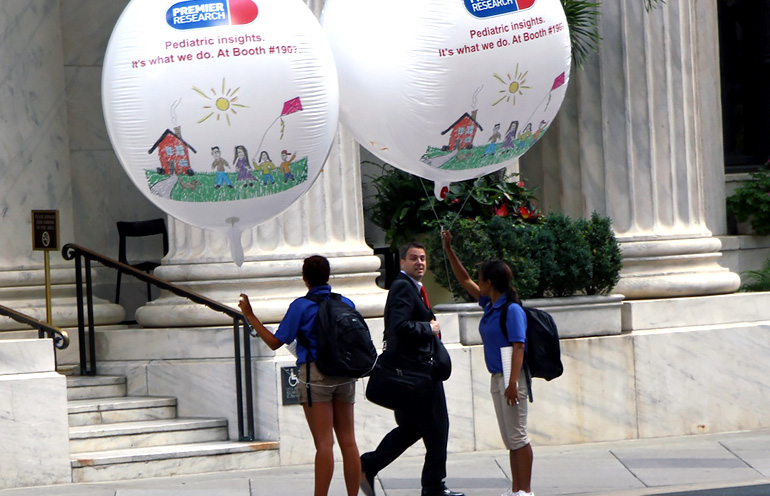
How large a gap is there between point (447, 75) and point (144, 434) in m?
4.72

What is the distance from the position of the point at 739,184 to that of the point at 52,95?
335 inches

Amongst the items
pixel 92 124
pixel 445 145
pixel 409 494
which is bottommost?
pixel 409 494

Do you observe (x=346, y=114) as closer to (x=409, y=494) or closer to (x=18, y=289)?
(x=409, y=494)

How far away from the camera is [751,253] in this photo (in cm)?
1608

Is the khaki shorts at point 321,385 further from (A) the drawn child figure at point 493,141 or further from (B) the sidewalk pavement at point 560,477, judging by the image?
(A) the drawn child figure at point 493,141

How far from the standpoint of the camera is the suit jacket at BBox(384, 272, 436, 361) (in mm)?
8469

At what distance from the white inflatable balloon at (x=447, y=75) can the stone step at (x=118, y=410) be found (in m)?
4.14

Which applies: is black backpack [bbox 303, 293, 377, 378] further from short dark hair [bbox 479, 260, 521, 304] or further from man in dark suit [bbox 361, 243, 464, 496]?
short dark hair [bbox 479, 260, 521, 304]

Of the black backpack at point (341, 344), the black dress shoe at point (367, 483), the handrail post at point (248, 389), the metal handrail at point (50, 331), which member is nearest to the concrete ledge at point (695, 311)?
the handrail post at point (248, 389)

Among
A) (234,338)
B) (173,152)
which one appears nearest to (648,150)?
(234,338)

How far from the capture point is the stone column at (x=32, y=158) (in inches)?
481

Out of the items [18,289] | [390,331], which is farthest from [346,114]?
[18,289]

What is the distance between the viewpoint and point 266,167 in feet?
22.8

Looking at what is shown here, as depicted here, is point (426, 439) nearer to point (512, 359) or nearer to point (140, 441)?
point (512, 359)
